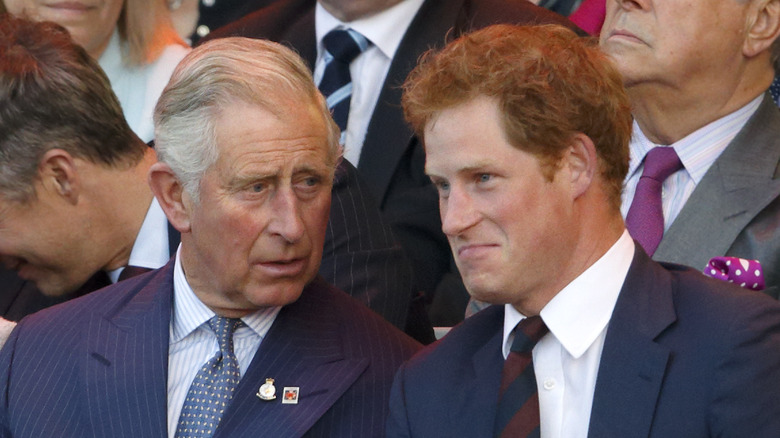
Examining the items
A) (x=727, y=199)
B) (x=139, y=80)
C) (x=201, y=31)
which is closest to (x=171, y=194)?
(x=727, y=199)

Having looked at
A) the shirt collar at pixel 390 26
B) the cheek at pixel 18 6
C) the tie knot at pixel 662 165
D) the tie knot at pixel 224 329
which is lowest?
the tie knot at pixel 224 329

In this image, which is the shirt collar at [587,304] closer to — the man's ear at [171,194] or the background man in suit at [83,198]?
the man's ear at [171,194]

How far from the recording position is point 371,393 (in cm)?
251

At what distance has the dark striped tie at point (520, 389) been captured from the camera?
7.12ft

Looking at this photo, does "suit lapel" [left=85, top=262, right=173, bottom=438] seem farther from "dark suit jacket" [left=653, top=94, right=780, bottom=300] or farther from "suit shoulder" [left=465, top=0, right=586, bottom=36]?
"suit shoulder" [left=465, top=0, right=586, bottom=36]

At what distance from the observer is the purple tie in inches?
117

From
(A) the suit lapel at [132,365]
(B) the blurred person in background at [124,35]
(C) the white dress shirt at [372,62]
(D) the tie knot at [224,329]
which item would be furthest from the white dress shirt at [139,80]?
(D) the tie knot at [224,329]

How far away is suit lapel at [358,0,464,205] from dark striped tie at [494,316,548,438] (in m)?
1.30

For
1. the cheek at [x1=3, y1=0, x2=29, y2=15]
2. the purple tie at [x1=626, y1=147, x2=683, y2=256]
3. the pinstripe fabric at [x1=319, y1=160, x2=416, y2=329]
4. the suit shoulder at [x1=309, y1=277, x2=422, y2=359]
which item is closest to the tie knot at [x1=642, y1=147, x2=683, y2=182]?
the purple tie at [x1=626, y1=147, x2=683, y2=256]

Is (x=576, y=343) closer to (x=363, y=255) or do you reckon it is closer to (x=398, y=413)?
(x=398, y=413)

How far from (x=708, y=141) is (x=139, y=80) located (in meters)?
1.68

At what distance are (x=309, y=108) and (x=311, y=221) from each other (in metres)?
0.21

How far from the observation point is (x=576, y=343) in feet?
7.13

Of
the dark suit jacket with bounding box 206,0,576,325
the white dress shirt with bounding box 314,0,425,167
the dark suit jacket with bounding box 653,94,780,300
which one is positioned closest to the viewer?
the dark suit jacket with bounding box 653,94,780,300
